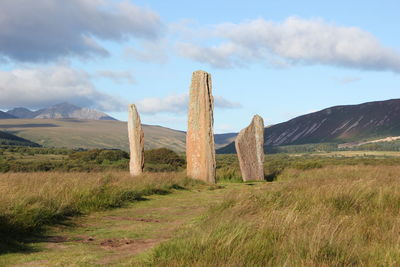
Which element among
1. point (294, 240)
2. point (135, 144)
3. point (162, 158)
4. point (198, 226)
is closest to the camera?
point (294, 240)

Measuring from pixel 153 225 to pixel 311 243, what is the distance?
393 centimetres

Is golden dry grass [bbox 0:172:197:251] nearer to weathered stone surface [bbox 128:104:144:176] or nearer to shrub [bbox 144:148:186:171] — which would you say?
weathered stone surface [bbox 128:104:144:176]

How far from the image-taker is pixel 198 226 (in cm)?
678

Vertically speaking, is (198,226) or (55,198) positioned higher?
(55,198)

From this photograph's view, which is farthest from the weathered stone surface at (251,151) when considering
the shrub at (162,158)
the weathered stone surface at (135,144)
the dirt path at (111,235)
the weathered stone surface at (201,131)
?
the shrub at (162,158)

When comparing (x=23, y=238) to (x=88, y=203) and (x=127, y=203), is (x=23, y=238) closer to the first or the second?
(x=88, y=203)

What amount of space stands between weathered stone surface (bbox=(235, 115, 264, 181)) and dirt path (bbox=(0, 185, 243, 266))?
29.6 ft

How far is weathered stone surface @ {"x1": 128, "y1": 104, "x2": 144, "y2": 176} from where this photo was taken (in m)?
19.7

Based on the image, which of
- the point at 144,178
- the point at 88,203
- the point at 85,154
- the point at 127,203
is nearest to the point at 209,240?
→ the point at 88,203

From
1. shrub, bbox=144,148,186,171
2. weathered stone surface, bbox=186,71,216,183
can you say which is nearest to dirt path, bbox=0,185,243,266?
weathered stone surface, bbox=186,71,216,183

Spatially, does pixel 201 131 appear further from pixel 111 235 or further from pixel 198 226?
pixel 198 226

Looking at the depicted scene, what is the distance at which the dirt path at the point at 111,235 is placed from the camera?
18.3 feet

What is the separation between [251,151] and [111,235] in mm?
14177

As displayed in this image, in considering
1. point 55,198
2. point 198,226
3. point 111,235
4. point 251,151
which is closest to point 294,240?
point 198,226
